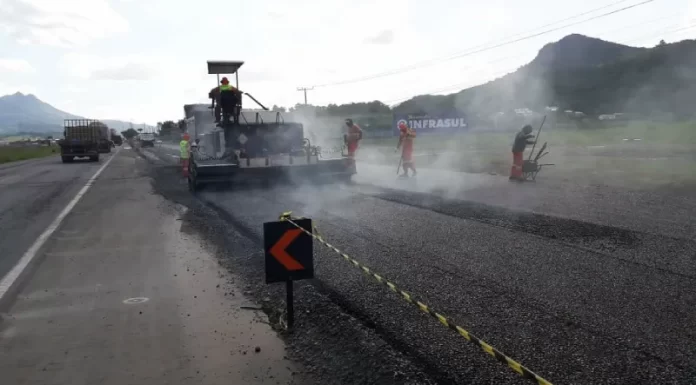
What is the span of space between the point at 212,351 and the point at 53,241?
226 inches

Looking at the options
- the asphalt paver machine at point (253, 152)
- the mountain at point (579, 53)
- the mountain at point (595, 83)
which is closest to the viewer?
the asphalt paver machine at point (253, 152)

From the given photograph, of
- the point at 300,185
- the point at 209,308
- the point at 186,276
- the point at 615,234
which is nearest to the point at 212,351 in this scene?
the point at 209,308

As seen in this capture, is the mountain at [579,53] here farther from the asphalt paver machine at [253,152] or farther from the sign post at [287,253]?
the sign post at [287,253]

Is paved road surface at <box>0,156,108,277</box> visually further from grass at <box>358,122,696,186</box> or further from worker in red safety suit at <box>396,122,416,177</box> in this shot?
grass at <box>358,122,696,186</box>

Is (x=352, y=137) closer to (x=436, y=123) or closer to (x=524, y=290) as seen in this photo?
(x=524, y=290)

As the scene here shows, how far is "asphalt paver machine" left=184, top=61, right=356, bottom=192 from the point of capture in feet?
46.4

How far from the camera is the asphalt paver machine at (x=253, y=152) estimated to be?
14.2 meters

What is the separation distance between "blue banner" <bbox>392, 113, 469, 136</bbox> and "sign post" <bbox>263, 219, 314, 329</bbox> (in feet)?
113

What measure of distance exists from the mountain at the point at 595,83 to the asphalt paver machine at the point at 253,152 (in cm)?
894

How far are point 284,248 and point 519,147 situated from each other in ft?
35.7

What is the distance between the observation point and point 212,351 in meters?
4.35

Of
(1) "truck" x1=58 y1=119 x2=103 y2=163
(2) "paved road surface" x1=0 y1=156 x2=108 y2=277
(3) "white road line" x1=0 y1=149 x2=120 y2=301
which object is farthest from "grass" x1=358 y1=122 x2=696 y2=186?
(1) "truck" x1=58 y1=119 x2=103 y2=163

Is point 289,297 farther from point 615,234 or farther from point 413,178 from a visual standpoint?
point 413,178

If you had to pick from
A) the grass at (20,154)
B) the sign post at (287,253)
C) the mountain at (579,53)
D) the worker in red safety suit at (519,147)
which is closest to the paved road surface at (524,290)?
the sign post at (287,253)
